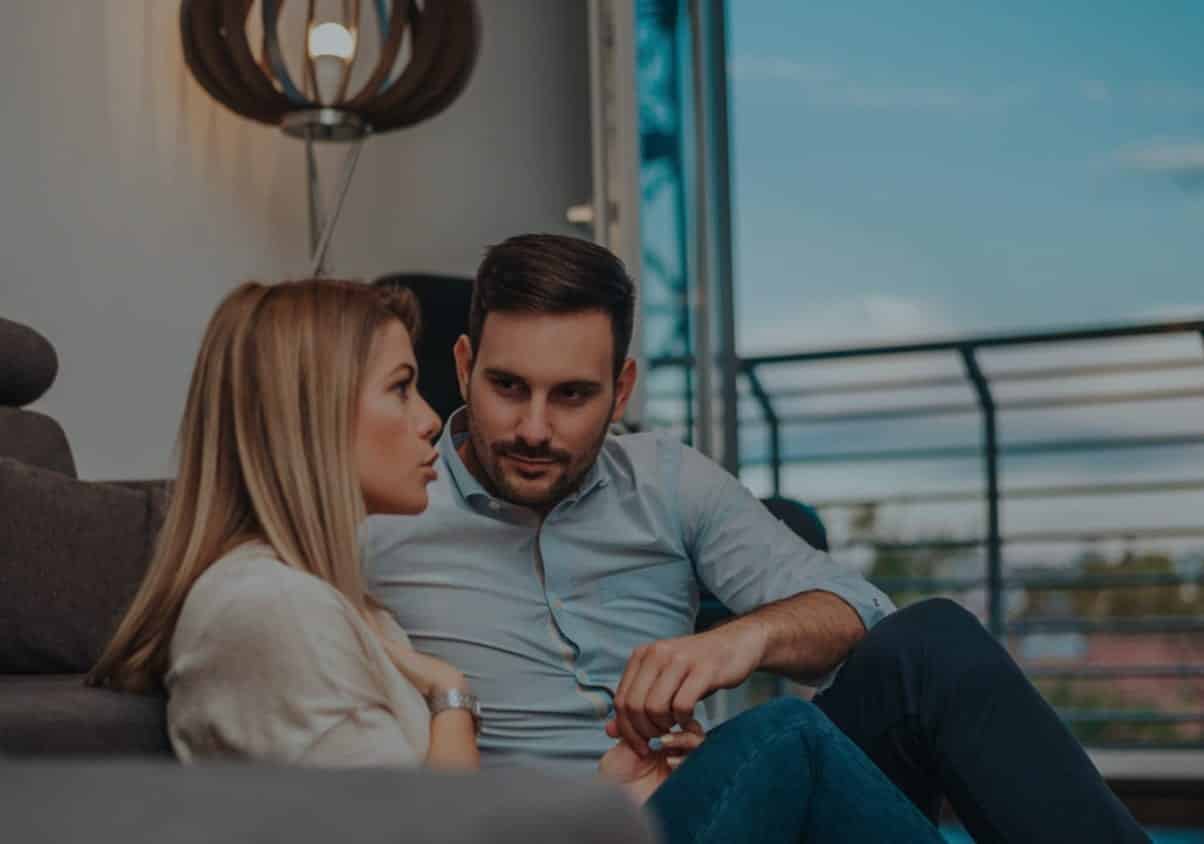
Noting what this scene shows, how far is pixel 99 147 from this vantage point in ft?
9.47

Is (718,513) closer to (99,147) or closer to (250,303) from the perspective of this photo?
(250,303)

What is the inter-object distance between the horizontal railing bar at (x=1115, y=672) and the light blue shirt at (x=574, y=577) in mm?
3097

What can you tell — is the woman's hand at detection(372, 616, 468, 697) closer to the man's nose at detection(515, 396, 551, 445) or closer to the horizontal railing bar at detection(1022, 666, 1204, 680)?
the man's nose at detection(515, 396, 551, 445)

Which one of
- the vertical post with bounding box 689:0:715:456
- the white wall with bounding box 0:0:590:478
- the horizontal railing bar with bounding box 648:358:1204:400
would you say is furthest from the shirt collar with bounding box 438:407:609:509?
the horizontal railing bar with bounding box 648:358:1204:400

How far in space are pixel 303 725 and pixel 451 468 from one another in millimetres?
724

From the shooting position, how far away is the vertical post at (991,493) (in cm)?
473

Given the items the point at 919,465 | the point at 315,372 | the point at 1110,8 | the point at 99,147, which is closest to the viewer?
the point at 315,372

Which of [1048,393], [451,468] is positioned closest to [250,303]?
[451,468]

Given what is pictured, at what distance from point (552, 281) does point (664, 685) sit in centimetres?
51

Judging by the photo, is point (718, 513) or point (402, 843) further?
point (718, 513)

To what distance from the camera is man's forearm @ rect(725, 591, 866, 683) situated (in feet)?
5.14

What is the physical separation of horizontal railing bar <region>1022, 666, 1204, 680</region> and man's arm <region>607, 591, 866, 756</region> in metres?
3.18

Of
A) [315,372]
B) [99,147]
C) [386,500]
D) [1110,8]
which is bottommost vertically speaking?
[386,500]

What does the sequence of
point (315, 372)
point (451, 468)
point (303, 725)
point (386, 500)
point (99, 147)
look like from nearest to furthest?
point (303, 725)
point (315, 372)
point (386, 500)
point (451, 468)
point (99, 147)
